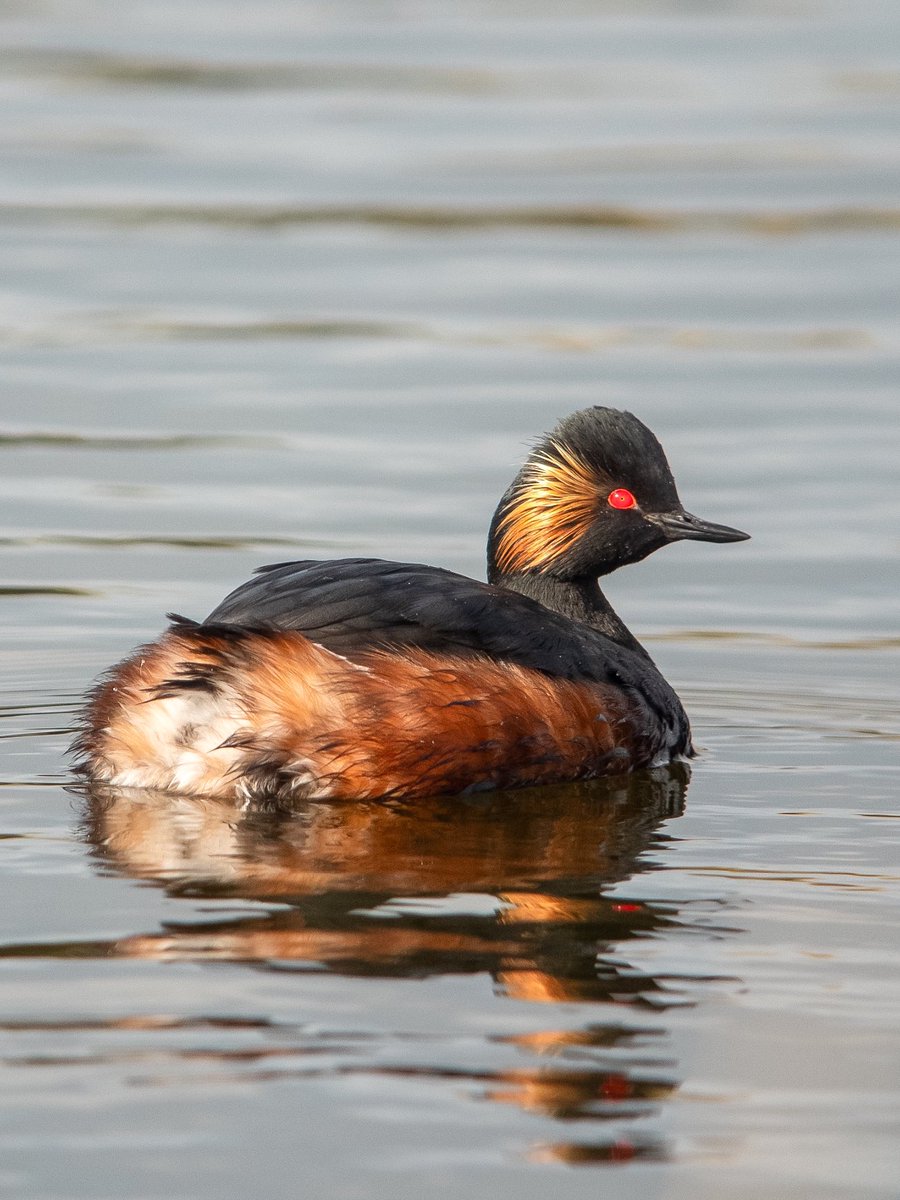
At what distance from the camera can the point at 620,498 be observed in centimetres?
788

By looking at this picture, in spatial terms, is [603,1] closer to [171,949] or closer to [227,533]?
[227,533]

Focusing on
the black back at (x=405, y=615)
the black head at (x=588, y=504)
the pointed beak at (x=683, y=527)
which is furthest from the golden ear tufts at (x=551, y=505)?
the black back at (x=405, y=615)

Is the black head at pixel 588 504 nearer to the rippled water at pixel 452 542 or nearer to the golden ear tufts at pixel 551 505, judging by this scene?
the golden ear tufts at pixel 551 505

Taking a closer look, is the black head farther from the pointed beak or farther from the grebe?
the grebe

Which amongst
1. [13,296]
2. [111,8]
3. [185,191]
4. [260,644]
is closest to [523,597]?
[260,644]

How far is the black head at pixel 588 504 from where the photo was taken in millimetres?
7805

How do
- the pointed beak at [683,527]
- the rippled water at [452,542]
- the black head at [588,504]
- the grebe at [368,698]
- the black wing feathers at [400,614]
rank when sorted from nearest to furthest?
the rippled water at [452,542] → the grebe at [368,698] → the black wing feathers at [400,614] → the black head at [588,504] → the pointed beak at [683,527]

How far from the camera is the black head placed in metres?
7.80

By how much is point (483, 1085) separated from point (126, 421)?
344 inches

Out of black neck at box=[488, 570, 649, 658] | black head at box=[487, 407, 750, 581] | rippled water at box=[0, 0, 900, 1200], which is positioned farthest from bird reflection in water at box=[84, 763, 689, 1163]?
black head at box=[487, 407, 750, 581]

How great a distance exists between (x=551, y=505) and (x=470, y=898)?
8.28 feet

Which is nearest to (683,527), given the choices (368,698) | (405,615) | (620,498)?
(620,498)

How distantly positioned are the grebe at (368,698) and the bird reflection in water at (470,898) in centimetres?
9

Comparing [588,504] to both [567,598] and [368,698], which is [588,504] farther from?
[368,698]
